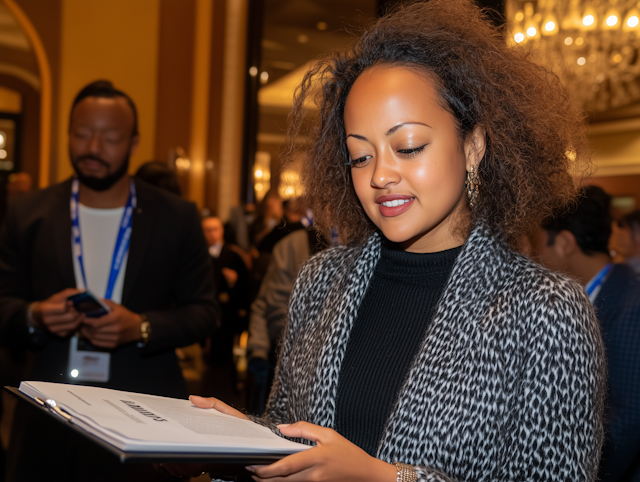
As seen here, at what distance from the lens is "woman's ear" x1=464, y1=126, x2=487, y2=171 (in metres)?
1.34

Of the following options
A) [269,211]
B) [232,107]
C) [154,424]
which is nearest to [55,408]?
[154,424]

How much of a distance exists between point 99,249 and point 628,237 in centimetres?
357

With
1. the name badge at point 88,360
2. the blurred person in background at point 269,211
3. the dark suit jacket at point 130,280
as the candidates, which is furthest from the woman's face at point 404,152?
the blurred person in background at point 269,211

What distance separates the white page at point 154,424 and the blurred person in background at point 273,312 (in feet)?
6.93

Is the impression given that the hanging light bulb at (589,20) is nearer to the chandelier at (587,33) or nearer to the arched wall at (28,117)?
the chandelier at (587,33)

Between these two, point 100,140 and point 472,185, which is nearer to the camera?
point 472,185

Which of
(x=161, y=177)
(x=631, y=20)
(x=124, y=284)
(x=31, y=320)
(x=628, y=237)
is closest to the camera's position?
(x=31, y=320)

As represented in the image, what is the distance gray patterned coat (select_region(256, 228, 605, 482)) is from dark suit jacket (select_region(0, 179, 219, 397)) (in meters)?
0.89

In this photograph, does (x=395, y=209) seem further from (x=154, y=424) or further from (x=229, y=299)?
(x=229, y=299)

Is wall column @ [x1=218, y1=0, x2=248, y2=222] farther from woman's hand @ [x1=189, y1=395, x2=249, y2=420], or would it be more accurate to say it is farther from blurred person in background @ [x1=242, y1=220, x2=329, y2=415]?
woman's hand @ [x1=189, y1=395, x2=249, y2=420]

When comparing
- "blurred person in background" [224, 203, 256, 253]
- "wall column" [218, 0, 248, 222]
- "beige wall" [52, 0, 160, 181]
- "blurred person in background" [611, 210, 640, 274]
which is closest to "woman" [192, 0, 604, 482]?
"blurred person in background" [611, 210, 640, 274]

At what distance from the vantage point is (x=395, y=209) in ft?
4.17

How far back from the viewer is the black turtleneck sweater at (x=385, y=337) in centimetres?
129

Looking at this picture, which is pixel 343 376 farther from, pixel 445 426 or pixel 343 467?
pixel 343 467
